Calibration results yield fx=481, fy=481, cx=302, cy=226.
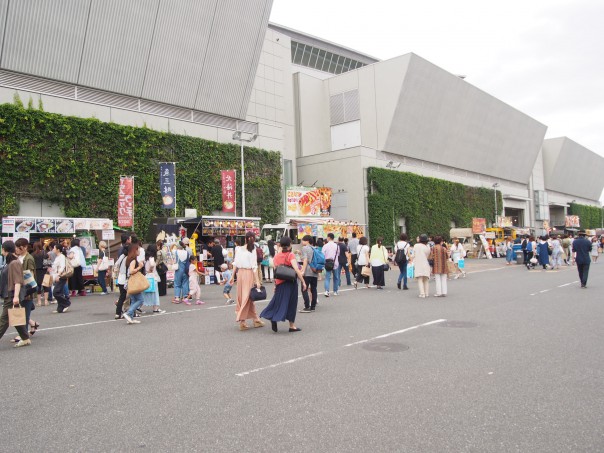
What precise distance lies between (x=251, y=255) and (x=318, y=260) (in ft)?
11.3

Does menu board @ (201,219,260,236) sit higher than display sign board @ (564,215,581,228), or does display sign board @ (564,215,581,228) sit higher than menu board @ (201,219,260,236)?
display sign board @ (564,215,581,228)

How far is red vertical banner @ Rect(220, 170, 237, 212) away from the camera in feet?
91.5

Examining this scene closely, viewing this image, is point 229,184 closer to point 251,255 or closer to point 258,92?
point 258,92

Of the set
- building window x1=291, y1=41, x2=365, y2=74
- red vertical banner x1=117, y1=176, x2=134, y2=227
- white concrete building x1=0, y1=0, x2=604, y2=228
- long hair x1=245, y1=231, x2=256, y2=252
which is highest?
building window x1=291, y1=41, x2=365, y2=74

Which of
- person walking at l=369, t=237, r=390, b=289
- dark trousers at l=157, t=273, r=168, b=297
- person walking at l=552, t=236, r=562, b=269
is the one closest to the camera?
dark trousers at l=157, t=273, r=168, b=297

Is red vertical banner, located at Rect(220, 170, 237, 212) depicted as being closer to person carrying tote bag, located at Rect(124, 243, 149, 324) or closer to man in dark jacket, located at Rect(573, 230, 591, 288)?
person carrying tote bag, located at Rect(124, 243, 149, 324)

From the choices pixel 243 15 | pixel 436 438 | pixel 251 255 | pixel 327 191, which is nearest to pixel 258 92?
pixel 243 15

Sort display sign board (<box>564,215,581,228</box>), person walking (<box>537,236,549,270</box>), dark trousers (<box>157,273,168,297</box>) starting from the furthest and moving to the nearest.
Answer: display sign board (<box>564,215,581,228</box>), person walking (<box>537,236,549,270</box>), dark trousers (<box>157,273,168,297</box>)

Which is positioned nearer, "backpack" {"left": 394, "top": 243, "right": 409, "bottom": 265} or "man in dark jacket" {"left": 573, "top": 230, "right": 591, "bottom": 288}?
"man in dark jacket" {"left": 573, "top": 230, "right": 591, "bottom": 288}

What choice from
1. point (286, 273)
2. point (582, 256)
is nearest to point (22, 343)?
point (286, 273)

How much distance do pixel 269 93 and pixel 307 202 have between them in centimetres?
884

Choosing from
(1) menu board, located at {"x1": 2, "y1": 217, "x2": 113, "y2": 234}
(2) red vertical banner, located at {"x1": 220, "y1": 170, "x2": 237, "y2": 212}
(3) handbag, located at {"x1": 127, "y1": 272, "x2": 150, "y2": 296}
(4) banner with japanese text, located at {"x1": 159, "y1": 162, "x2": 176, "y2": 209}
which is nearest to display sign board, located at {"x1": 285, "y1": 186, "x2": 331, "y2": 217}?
(2) red vertical banner, located at {"x1": 220, "y1": 170, "x2": 237, "y2": 212}

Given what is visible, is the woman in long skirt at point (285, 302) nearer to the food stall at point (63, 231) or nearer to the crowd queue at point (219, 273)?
the crowd queue at point (219, 273)

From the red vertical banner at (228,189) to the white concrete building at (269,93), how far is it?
273cm
